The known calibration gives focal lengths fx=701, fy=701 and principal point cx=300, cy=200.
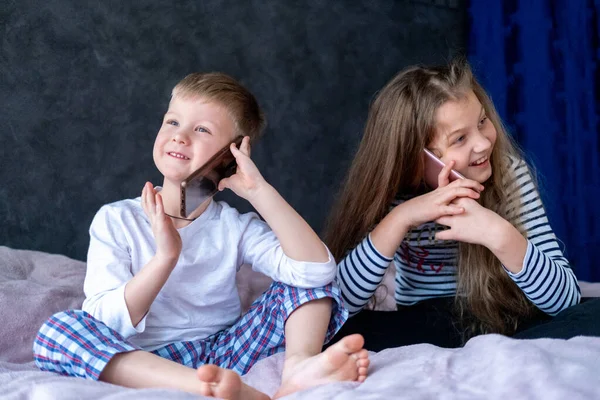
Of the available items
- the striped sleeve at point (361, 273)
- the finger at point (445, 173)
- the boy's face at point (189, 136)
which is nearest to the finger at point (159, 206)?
the boy's face at point (189, 136)

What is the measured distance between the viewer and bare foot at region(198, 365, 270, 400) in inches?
33.9

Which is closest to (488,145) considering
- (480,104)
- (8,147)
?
(480,104)

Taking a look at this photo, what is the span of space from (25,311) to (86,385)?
21.5 inches

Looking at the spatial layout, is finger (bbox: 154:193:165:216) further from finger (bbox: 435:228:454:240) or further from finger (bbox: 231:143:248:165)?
finger (bbox: 435:228:454:240)

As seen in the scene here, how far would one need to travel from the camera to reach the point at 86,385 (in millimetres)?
867

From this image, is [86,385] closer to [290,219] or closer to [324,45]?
[290,219]

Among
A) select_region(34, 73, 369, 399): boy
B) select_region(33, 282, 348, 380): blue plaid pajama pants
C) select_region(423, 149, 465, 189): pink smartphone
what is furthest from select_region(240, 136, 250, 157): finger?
select_region(423, 149, 465, 189): pink smartphone

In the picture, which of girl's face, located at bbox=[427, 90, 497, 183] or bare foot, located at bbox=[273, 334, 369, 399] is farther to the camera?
girl's face, located at bbox=[427, 90, 497, 183]

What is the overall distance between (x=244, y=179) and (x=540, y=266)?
55 centimetres

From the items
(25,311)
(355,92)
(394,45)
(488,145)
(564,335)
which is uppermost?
(394,45)

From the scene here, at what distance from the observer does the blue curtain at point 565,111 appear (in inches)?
88.0

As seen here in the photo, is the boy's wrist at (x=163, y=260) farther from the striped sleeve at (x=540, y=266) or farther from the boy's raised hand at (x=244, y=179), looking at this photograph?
the striped sleeve at (x=540, y=266)

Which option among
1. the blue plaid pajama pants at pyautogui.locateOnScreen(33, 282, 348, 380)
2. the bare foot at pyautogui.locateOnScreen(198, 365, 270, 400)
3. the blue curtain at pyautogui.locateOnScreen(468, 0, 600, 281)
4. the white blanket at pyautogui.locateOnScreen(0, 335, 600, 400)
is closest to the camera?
the white blanket at pyautogui.locateOnScreen(0, 335, 600, 400)

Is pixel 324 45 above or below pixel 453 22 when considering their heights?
below
